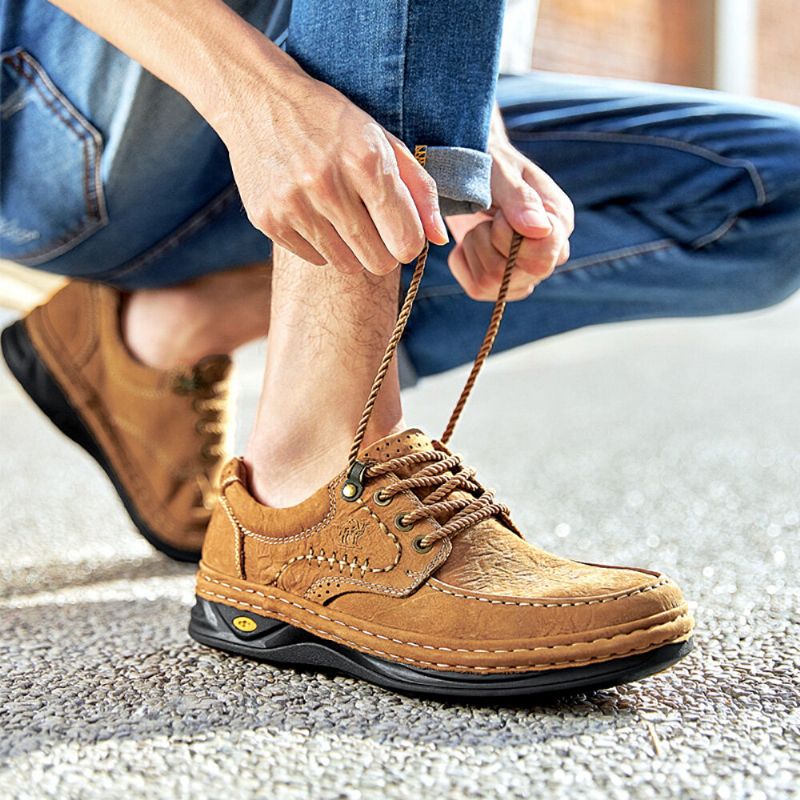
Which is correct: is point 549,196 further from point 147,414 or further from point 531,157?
point 147,414

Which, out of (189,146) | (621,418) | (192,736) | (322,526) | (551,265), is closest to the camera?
(192,736)

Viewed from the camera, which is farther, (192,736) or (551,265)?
(551,265)

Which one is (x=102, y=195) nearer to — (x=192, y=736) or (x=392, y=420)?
(x=392, y=420)

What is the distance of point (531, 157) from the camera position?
1.19 m

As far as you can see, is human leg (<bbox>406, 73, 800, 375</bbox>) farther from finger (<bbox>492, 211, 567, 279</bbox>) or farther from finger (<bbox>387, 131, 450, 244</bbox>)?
finger (<bbox>387, 131, 450, 244</bbox>)

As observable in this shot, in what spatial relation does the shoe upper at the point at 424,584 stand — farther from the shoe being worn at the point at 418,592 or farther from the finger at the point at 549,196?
the finger at the point at 549,196

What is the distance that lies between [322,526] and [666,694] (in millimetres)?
264

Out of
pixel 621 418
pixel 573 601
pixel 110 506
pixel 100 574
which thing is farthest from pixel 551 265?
pixel 621 418

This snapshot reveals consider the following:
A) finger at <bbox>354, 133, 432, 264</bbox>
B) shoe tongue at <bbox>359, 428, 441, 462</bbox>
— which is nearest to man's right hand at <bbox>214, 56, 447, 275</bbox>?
finger at <bbox>354, 133, 432, 264</bbox>

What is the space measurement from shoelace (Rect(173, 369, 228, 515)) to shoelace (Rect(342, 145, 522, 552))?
428mm

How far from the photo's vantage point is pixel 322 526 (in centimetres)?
73

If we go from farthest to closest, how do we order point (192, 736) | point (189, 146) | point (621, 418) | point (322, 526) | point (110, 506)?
point (621, 418) < point (110, 506) < point (189, 146) < point (322, 526) < point (192, 736)

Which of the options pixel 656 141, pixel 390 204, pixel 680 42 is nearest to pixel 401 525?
pixel 390 204

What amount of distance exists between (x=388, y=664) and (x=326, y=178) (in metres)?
0.33
